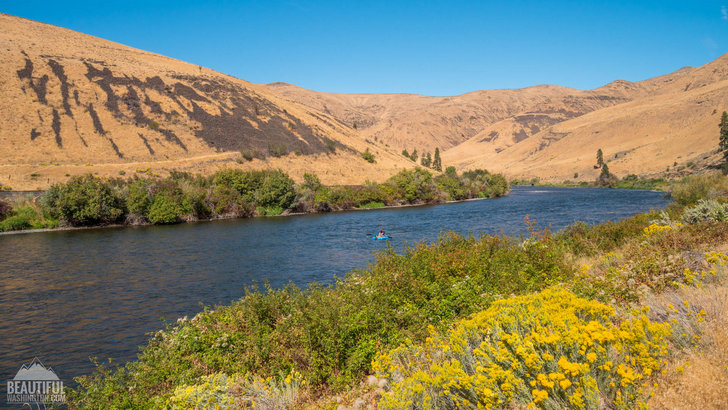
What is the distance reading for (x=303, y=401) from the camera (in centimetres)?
609

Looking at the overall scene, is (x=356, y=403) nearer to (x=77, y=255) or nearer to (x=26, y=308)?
(x=26, y=308)

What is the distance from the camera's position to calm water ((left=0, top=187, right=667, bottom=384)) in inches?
498

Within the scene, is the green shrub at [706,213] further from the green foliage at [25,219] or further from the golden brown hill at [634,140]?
the golden brown hill at [634,140]

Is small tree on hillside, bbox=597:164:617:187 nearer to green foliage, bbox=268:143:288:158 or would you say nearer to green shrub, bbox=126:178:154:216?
green foliage, bbox=268:143:288:158

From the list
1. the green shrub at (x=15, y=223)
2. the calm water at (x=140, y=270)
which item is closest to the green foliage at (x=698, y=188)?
the calm water at (x=140, y=270)

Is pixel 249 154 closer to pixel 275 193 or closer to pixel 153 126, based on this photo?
pixel 153 126

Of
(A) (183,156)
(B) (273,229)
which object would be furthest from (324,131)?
(B) (273,229)

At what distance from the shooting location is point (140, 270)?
21.7 metres

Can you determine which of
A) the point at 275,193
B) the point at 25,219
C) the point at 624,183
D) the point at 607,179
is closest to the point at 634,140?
the point at 607,179

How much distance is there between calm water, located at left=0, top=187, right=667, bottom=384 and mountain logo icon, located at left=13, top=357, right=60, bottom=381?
7.1 inches

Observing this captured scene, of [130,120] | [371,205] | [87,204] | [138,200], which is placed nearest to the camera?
[87,204]

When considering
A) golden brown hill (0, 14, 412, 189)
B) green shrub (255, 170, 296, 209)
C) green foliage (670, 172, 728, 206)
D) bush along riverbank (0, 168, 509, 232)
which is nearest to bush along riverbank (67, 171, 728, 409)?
green foliage (670, 172, 728, 206)

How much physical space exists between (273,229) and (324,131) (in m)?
59.5
